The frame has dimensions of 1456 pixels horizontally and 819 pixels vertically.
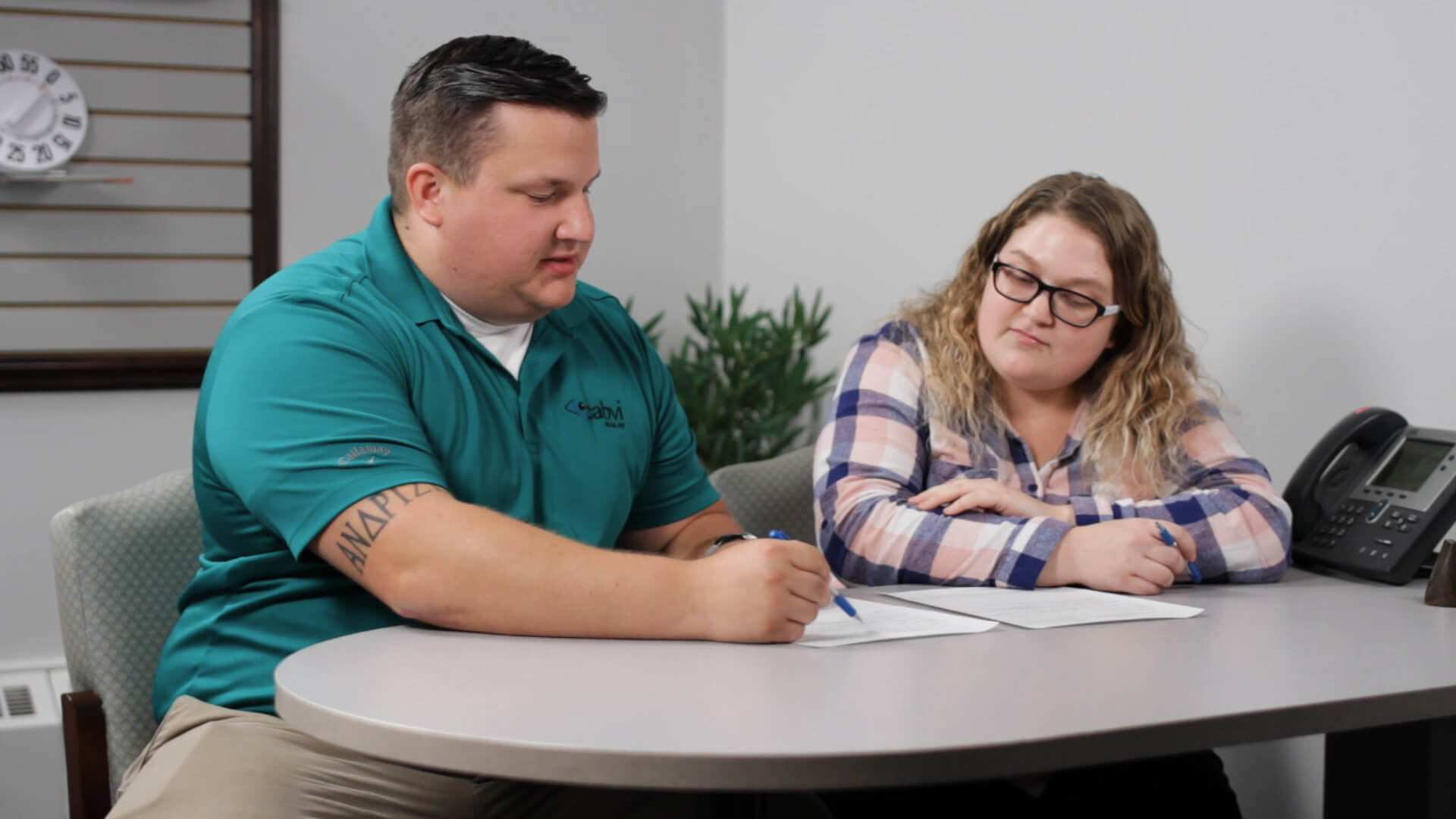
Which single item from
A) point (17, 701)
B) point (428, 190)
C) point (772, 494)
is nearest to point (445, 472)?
point (428, 190)

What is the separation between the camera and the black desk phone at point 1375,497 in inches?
65.2

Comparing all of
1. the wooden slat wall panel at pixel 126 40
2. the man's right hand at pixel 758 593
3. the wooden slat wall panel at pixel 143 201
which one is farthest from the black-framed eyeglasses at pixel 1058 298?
the wooden slat wall panel at pixel 126 40

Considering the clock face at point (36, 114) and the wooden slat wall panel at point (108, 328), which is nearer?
the clock face at point (36, 114)

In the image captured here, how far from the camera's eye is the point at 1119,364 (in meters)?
1.99

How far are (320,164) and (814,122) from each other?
1369 mm

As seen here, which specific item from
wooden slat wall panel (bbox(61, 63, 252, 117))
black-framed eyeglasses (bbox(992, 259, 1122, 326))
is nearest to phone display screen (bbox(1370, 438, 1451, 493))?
black-framed eyeglasses (bbox(992, 259, 1122, 326))

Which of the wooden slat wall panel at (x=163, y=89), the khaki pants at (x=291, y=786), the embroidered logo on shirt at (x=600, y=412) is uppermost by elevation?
the wooden slat wall panel at (x=163, y=89)

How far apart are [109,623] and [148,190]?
6.66 feet

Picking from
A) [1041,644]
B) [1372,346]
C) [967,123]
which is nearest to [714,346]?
[967,123]

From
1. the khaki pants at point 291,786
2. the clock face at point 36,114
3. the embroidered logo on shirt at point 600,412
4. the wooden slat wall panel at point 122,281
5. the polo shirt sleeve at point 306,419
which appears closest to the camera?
the khaki pants at point 291,786

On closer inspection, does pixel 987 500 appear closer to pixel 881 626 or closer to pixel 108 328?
pixel 881 626

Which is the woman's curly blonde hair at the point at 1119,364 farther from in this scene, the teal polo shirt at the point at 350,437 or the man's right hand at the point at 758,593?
the man's right hand at the point at 758,593

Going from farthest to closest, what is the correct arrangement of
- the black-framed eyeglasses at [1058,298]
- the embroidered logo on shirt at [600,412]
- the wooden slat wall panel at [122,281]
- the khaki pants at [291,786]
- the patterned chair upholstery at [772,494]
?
the wooden slat wall panel at [122,281] → the patterned chair upholstery at [772,494] → the black-framed eyeglasses at [1058,298] → the embroidered logo on shirt at [600,412] → the khaki pants at [291,786]

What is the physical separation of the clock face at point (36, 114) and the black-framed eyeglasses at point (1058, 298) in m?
2.47
